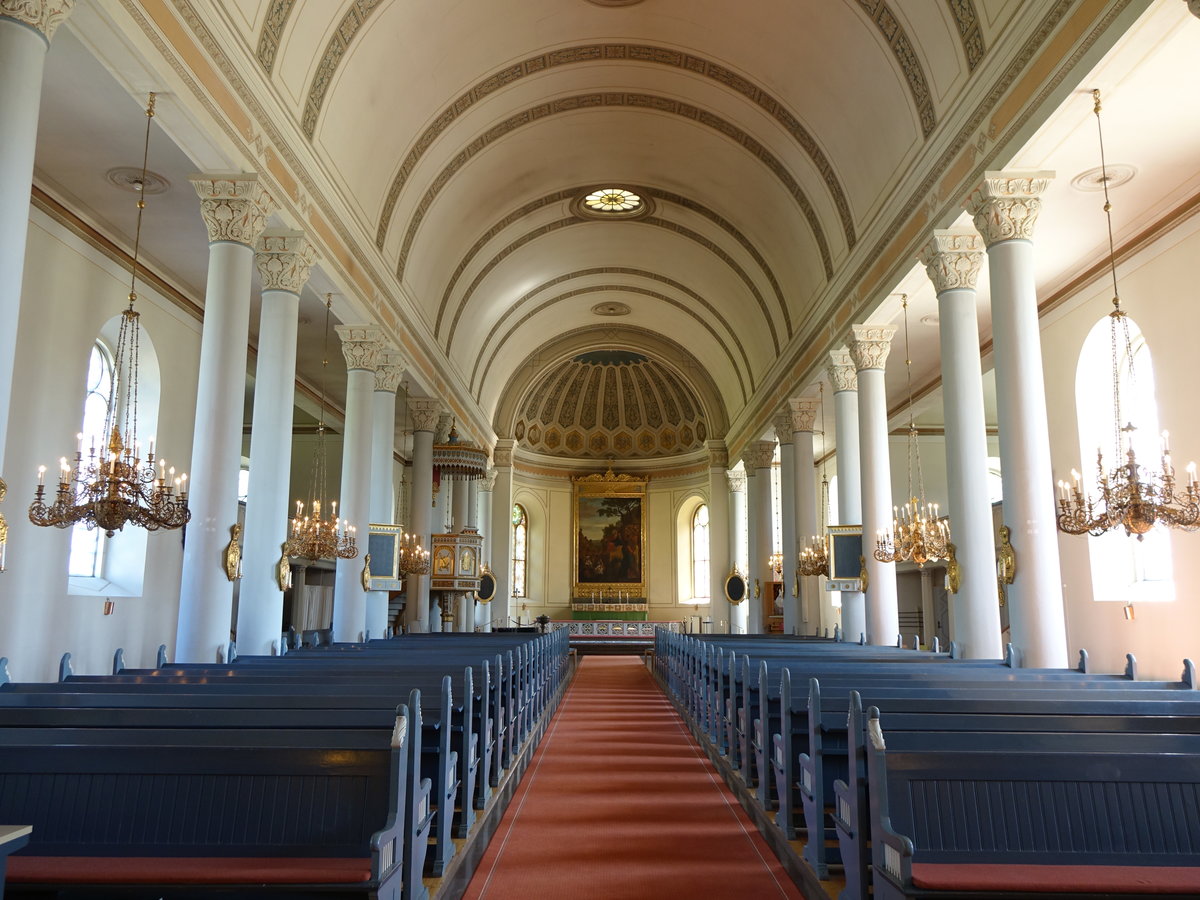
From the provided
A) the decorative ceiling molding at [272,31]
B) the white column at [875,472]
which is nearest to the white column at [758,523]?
the white column at [875,472]

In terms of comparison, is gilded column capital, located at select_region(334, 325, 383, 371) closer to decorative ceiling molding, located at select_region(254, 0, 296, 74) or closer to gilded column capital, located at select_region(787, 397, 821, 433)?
decorative ceiling molding, located at select_region(254, 0, 296, 74)

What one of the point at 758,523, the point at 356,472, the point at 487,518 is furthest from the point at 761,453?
the point at 356,472

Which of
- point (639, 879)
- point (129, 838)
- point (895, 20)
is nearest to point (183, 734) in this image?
point (129, 838)

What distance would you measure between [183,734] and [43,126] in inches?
306

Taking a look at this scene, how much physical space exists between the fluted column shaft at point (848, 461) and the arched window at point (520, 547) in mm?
17889

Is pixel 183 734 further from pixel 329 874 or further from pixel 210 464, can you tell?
pixel 210 464

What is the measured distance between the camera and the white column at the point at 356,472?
13109 mm

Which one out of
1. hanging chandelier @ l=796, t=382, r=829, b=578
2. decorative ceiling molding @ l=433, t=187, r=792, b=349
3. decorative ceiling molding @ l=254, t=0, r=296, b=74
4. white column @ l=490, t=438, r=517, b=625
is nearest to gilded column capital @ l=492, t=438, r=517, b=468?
white column @ l=490, t=438, r=517, b=625

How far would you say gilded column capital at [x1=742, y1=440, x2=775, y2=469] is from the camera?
2356cm

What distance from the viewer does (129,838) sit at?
361cm

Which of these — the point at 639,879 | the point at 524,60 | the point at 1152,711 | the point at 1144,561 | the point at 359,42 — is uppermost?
the point at 524,60

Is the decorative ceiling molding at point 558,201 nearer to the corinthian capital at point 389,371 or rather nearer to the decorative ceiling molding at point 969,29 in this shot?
the corinthian capital at point 389,371

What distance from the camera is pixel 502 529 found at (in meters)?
28.8

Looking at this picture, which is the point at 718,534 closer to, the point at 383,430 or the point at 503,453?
the point at 503,453
